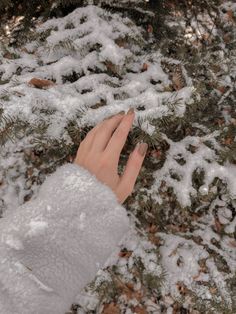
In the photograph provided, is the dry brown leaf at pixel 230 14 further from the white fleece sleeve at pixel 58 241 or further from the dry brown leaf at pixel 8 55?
the white fleece sleeve at pixel 58 241

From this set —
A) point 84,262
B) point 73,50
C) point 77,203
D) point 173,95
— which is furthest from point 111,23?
point 84,262

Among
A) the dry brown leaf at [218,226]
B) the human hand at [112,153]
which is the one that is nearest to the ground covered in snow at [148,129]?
the dry brown leaf at [218,226]

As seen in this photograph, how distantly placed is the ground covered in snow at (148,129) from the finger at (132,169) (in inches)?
24.1

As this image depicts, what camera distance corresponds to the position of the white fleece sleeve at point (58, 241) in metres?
1.11

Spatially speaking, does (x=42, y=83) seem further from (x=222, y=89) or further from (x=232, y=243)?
(x=232, y=243)

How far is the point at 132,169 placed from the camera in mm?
1292

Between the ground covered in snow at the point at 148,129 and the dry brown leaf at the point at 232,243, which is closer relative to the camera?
the ground covered in snow at the point at 148,129

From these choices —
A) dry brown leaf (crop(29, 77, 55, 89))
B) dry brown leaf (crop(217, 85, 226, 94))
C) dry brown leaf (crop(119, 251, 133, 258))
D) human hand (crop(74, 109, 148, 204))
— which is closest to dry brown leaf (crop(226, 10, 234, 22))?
dry brown leaf (crop(217, 85, 226, 94))

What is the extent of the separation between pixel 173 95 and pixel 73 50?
0.75 m

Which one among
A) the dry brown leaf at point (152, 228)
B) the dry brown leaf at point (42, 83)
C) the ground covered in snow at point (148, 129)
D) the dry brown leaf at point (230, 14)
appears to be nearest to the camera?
the ground covered in snow at point (148, 129)

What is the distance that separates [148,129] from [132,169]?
0.63 m

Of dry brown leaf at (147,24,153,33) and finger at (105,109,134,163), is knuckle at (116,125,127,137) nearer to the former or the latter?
finger at (105,109,134,163)

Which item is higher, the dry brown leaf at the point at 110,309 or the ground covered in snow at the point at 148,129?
the ground covered in snow at the point at 148,129

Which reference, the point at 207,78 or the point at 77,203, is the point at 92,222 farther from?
the point at 207,78
